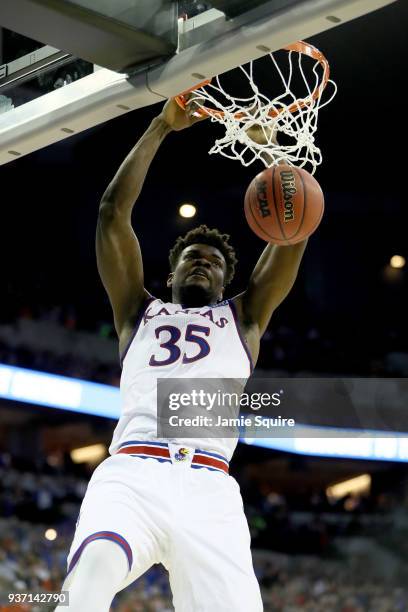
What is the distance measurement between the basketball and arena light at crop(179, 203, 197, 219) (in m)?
8.56

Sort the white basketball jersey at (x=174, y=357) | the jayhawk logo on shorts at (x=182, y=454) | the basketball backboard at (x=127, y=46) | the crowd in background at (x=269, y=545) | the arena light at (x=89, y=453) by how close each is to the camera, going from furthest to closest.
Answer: the arena light at (x=89, y=453) < the crowd in background at (x=269, y=545) < the white basketball jersey at (x=174, y=357) < the jayhawk logo on shorts at (x=182, y=454) < the basketball backboard at (x=127, y=46)

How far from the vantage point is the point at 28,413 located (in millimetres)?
12719

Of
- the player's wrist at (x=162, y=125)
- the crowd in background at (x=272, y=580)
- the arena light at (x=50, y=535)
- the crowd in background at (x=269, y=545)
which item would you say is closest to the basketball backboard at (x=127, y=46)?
the player's wrist at (x=162, y=125)

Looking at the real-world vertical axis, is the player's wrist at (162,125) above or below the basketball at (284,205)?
above

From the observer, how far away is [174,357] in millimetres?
3676

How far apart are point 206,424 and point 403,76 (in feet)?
20.1

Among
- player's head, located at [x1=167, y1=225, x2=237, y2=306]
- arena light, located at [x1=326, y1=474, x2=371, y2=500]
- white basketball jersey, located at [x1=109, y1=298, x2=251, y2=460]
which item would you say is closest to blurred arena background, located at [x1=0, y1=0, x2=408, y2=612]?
arena light, located at [x1=326, y1=474, x2=371, y2=500]

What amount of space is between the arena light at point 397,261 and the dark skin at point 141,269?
8.94 metres

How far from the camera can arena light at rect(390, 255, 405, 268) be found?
501 inches

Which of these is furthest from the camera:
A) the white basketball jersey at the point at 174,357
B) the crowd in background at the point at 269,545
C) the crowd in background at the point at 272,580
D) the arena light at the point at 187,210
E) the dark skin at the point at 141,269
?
the arena light at the point at 187,210

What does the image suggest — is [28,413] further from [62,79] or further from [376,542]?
[62,79]

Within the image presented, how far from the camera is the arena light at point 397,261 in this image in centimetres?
1273

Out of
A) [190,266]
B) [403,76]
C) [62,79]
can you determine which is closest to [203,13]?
[62,79]

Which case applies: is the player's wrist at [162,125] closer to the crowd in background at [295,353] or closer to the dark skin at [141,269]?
the dark skin at [141,269]
